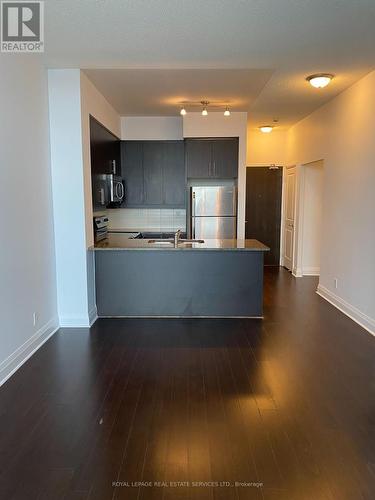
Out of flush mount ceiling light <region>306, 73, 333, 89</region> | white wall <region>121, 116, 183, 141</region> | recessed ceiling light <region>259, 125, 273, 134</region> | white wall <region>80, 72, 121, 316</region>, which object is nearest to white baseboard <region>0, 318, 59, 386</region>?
white wall <region>80, 72, 121, 316</region>

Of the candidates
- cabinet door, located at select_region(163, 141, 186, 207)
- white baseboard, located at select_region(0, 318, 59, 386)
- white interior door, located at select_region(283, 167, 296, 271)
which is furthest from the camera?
white interior door, located at select_region(283, 167, 296, 271)

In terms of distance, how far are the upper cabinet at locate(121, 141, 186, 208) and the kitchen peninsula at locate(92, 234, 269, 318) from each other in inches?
78.8

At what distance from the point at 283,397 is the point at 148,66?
332 centimetres

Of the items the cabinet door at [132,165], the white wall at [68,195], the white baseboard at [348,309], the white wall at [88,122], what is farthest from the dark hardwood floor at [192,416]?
the cabinet door at [132,165]

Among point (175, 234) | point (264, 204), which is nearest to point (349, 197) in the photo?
point (175, 234)

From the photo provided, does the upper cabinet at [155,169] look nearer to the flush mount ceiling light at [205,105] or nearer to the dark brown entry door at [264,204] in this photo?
the flush mount ceiling light at [205,105]

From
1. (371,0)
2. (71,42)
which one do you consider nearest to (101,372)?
(71,42)

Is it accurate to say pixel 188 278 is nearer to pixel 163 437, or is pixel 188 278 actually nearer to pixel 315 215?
pixel 163 437

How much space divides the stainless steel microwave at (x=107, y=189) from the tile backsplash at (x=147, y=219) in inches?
21.5

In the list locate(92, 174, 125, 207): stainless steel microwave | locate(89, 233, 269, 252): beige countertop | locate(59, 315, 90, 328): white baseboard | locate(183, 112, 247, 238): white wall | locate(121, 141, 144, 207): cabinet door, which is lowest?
locate(59, 315, 90, 328): white baseboard

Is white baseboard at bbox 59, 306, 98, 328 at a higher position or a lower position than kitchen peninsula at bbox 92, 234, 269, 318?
lower

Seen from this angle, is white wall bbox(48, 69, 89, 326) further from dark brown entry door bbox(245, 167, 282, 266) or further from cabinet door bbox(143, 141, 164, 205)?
dark brown entry door bbox(245, 167, 282, 266)

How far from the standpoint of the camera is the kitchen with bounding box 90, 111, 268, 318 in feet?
14.7

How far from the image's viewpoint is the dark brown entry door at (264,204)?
7641 millimetres
